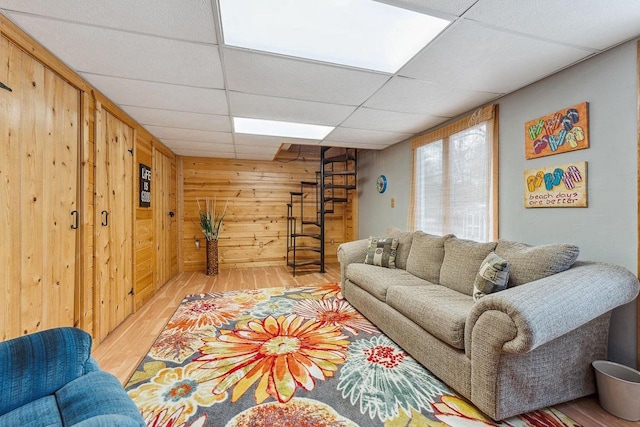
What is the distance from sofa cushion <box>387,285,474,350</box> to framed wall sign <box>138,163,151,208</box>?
3.13 meters

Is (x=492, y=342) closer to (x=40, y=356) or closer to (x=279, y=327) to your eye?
(x=279, y=327)

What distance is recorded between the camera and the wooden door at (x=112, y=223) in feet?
7.74

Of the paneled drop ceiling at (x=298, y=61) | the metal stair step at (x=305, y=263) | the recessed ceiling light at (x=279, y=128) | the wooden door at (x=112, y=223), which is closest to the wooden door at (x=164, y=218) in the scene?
the wooden door at (x=112, y=223)

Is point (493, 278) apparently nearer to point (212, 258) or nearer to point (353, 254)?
point (353, 254)

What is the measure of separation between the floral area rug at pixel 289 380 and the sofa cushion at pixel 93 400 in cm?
57

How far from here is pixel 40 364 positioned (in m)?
1.07

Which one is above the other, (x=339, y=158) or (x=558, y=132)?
(x=339, y=158)

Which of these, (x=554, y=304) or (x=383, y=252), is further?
(x=383, y=252)

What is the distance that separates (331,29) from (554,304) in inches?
74.6

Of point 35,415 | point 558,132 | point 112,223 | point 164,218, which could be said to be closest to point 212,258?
point 164,218

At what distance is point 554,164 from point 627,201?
50 cm

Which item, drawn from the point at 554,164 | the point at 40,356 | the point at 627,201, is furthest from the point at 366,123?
the point at 40,356

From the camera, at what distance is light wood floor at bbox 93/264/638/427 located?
155cm

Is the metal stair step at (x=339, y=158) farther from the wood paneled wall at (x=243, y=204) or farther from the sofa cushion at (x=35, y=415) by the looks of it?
the sofa cushion at (x=35, y=415)
